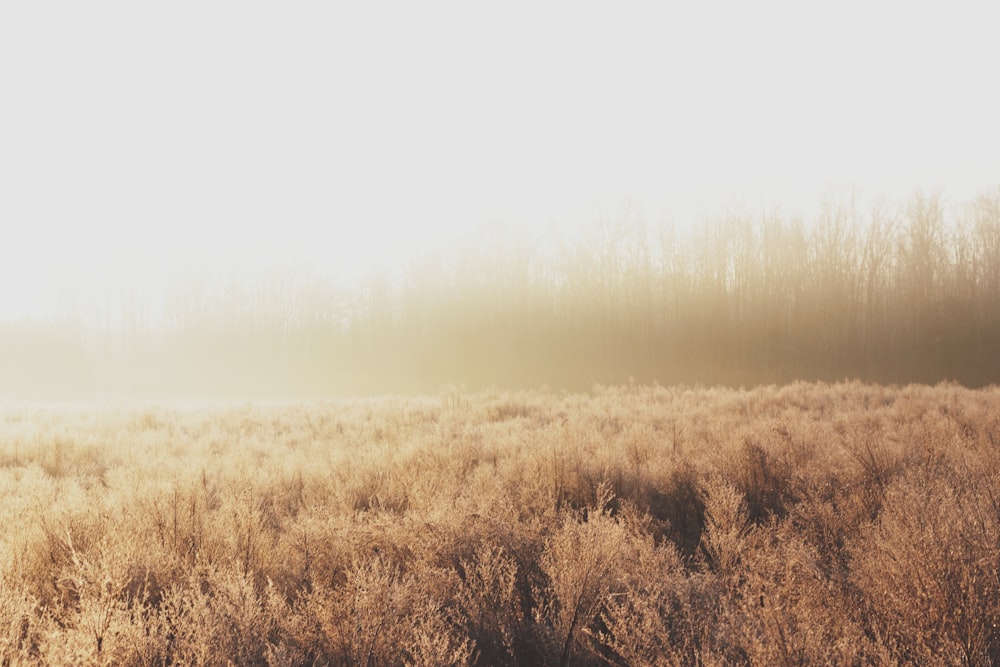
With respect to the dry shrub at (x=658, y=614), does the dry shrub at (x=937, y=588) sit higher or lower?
higher

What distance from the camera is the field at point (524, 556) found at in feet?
7.39

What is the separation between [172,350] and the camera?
4766 centimetres

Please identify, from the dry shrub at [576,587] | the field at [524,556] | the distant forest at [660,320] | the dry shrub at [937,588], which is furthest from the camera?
the distant forest at [660,320]

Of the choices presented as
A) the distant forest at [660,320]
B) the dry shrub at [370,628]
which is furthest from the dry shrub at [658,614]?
the distant forest at [660,320]

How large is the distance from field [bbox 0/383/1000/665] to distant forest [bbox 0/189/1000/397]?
24.1 m

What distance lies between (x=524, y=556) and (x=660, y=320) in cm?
3092

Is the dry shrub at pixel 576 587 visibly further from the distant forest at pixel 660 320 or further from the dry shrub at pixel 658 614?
the distant forest at pixel 660 320

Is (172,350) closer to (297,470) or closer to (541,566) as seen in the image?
(297,470)

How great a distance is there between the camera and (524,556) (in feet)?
10.7

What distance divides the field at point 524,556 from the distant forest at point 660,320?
2410 cm

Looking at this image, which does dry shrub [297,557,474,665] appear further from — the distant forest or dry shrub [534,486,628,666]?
the distant forest

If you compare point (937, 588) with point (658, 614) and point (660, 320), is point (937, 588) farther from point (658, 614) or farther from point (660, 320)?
point (660, 320)

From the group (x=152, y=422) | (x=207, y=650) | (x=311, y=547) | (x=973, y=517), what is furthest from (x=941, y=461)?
(x=152, y=422)

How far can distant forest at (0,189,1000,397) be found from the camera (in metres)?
29.4
